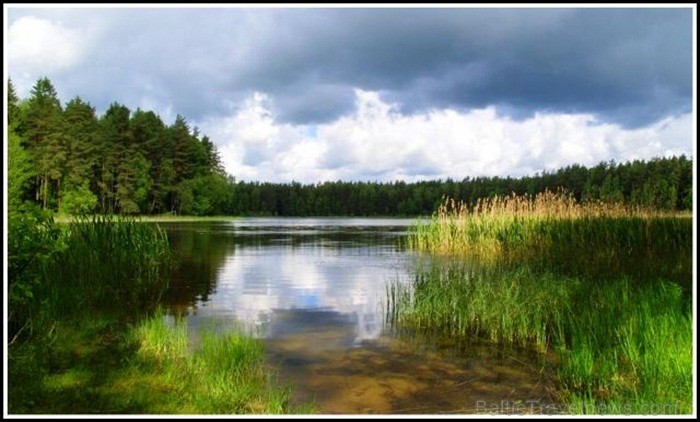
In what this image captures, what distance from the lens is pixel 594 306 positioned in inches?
348

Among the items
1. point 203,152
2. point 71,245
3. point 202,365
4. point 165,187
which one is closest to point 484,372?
point 202,365

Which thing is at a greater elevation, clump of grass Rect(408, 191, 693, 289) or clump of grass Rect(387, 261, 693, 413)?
clump of grass Rect(408, 191, 693, 289)

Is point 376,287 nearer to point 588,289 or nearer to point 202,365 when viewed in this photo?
point 588,289

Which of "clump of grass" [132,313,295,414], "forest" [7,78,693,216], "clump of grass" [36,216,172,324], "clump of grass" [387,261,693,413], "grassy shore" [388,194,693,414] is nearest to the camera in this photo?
"clump of grass" [132,313,295,414]

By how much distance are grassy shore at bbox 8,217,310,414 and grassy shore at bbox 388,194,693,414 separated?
335cm

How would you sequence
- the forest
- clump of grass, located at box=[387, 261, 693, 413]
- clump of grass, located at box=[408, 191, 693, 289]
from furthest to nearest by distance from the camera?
the forest
clump of grass, located at box=[408, 191, 693, 289]
clump of grass, located at box=[387, 261, 693, 413]

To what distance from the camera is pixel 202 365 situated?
643 centimetres

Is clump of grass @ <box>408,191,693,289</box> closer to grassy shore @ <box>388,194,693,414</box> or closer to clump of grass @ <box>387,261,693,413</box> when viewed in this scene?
grassy shore @ <box>388,194,693,414</box>

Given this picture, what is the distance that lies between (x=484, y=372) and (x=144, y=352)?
4306 mm

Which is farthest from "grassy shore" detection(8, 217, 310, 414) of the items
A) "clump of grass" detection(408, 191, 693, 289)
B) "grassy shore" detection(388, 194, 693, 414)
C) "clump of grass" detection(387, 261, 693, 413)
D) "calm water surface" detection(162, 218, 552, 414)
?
"clump of grass" detection(408, 191, 693, 289)

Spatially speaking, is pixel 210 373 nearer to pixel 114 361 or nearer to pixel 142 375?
pixel 142 375

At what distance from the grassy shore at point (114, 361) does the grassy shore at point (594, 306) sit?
3347 mm

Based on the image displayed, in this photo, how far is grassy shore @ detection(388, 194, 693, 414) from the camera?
5.96 meters

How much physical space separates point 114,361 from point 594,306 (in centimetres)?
707
